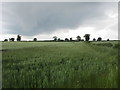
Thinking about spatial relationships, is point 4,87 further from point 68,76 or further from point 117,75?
point 117,75

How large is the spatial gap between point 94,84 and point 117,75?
3.95ft

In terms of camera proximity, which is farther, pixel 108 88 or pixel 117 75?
pixel 117 75

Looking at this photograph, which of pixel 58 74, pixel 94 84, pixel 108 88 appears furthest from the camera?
pixel 58 74

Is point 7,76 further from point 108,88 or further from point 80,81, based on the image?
point 108,88

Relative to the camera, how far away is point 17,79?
5914 millimetres

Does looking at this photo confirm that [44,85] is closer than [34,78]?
Yes

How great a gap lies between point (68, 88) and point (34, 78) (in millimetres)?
1388

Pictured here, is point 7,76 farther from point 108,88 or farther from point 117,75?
point 117,75

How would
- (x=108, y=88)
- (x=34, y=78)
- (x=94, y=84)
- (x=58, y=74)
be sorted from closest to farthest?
1. (x=108, y=88)
2. (x=94, y=84)
3. (x=34, y=78)
4. (x=58, y=74)

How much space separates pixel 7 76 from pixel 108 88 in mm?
3499

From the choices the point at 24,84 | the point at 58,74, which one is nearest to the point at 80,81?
the point at 58,74

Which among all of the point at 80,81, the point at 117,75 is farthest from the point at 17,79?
the point at 117,75

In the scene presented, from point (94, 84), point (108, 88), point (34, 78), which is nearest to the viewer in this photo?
point (108, 88)

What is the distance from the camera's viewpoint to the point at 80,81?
5918 mm
